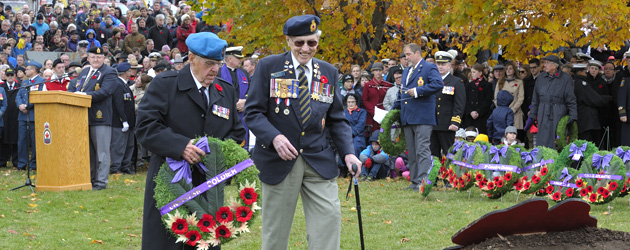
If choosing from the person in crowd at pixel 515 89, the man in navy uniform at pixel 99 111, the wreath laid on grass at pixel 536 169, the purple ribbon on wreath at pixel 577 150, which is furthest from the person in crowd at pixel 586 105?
the man in navy uniform at pixel 99 111

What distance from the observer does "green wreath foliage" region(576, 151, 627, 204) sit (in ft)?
35.3

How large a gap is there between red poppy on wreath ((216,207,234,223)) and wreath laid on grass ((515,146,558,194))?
23.0 feet

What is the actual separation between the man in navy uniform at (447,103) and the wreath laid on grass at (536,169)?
232cm

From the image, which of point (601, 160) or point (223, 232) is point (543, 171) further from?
point (223, 232)

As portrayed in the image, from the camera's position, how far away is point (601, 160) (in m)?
11.0

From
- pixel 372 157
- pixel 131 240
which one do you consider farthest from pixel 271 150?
pixel 372 157

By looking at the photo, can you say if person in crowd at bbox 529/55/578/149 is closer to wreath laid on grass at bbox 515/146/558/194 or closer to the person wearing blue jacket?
the person wearing blue jacket

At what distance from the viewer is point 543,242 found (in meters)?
4.73

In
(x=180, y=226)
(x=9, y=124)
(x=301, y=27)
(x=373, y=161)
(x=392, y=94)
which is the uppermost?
(x=301, y=27)

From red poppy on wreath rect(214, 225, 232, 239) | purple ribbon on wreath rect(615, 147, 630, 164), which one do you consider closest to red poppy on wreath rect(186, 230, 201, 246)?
red poppy on wreath rect(214, 225, 232, 239)

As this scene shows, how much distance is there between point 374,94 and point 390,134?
3.42m

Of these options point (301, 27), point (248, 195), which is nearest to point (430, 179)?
point (301, 27)

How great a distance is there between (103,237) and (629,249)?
6303 mm

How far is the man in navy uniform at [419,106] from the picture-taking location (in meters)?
12.7
